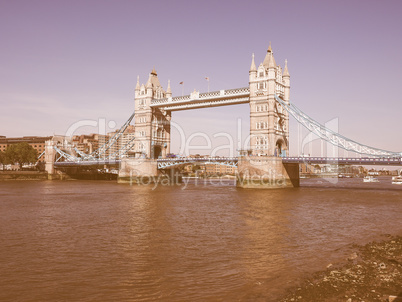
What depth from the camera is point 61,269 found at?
11977 millimetres

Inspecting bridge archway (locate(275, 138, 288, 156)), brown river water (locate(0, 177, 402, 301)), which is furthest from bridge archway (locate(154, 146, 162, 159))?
brown river water (locate(0, 177, 402, 301))

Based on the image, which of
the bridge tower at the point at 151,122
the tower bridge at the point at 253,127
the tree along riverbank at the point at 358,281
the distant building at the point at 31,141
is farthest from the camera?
the distant building at the point at 31,141

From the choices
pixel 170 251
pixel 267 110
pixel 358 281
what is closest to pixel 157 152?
pixel 267 110

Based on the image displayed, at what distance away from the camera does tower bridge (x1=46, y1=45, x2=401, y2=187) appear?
50812 millimetres

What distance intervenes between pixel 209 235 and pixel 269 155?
115 feet

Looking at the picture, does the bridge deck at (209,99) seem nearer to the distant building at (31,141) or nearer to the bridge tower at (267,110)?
the bridge tower at (267,110)

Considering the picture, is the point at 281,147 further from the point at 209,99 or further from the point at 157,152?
the point at 157,152

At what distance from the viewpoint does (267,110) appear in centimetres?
5397

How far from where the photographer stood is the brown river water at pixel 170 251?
10.2m

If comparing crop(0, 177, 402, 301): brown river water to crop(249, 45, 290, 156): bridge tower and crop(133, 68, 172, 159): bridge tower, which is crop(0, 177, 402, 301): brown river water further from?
crop(133, 68, 172, 159): bridge tower

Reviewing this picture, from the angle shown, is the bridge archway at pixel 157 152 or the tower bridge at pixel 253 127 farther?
the bridge archway at pixel 157 152

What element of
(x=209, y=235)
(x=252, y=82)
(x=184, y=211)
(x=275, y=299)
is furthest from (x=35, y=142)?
(x=275, y=299)

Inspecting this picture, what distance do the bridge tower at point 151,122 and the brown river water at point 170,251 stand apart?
1662 inches

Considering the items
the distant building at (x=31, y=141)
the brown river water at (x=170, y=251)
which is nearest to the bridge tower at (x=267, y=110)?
the brown river water at (x=170, y=251)
